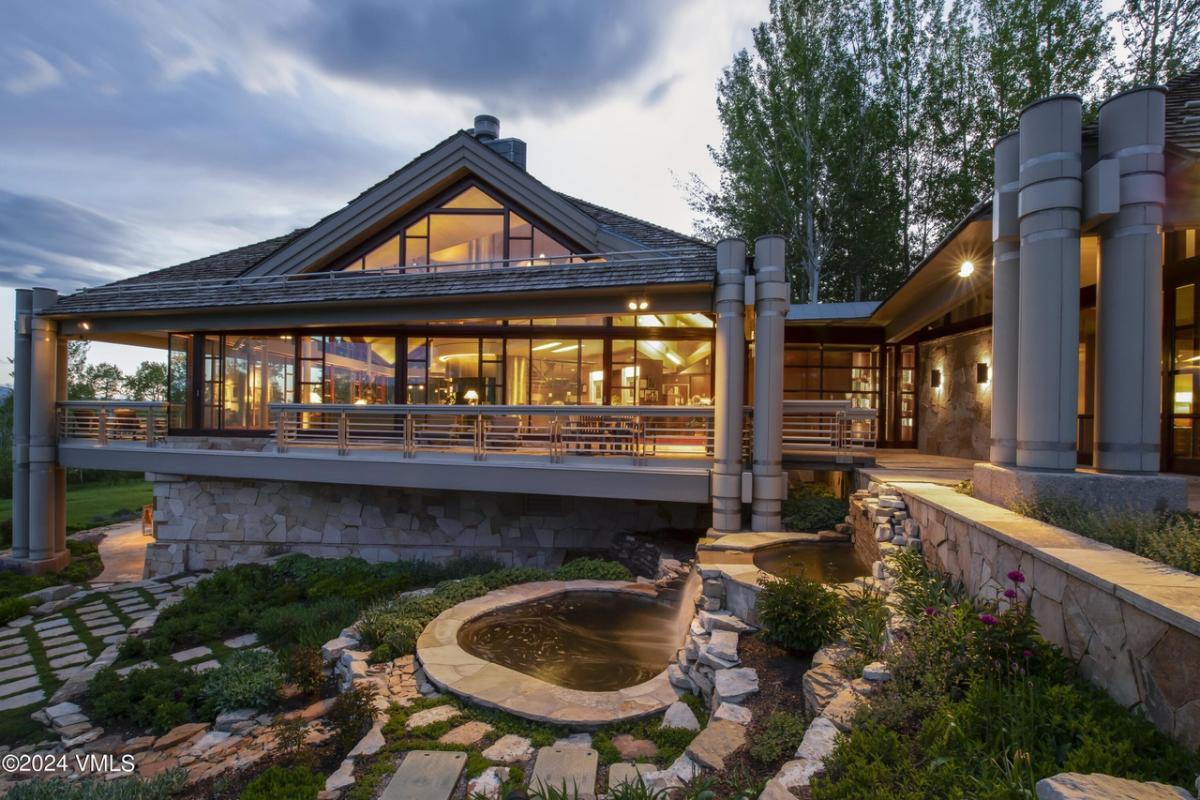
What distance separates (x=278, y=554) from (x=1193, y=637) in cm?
1426

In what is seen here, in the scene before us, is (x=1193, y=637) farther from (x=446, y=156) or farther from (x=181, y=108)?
(x=181, y=108)

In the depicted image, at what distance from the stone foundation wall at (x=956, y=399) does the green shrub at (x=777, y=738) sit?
10231 millimetres

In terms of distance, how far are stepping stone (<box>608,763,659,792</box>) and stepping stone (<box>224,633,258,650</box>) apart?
6866mm

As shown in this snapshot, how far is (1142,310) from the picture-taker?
5.28 meters

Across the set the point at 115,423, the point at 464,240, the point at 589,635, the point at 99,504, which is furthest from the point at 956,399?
the point at 99,504

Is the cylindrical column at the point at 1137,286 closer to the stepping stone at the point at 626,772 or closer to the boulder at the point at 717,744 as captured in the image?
the boulder at the point at 717,744

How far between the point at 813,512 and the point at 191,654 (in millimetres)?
9527

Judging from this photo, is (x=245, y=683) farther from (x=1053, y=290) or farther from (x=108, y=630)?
(x=1053, y=290)

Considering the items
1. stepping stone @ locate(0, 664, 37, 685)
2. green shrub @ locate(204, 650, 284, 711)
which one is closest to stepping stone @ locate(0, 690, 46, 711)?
stepping stone @ locate(0, 664, 37, 685)

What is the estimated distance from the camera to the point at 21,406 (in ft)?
42.9

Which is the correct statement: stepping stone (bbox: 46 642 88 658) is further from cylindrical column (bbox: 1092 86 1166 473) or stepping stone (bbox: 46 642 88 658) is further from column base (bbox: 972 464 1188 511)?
cylindrical column (bbox: 1092 86 1166 473)

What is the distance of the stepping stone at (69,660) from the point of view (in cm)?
870

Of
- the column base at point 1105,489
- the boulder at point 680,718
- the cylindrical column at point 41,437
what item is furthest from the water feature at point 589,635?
the cylindrical column at point 41,437

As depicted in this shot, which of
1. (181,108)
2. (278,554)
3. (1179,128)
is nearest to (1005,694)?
(1179,128)
